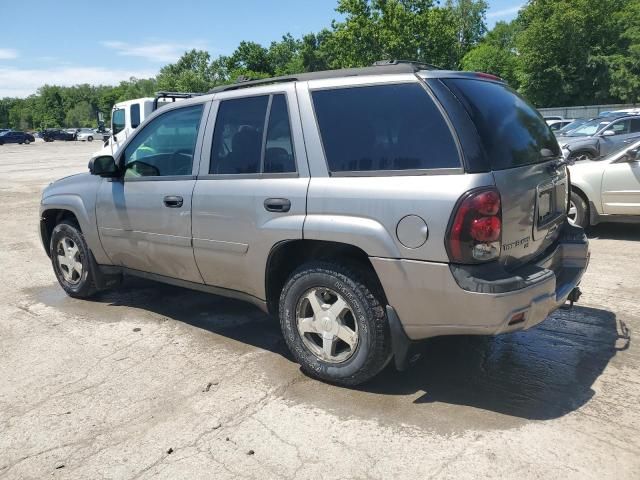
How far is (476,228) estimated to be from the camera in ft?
10.1

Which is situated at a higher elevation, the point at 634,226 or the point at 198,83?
the point at 198,83

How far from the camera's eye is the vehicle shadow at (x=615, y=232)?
8034mm

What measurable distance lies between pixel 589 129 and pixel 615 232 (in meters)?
8.68

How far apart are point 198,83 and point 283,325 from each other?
75.1 metres

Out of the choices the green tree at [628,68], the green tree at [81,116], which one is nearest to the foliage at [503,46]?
the green tree at [628,68]

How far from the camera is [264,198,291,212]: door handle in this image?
148 inches

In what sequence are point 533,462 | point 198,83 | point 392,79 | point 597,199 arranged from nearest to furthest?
point 533,462 → point 392,79 → point 597,199 → point 198,83

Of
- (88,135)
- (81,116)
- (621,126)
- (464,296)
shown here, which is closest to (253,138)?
(464,296)

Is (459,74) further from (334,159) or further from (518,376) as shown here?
(518,376)

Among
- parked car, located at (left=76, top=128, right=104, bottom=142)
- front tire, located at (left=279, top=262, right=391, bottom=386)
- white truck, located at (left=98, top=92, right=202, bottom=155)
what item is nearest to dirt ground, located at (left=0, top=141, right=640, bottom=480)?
front tire, located at (left=279, top=262, right=391, bottom=386)

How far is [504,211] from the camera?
3.18 metres

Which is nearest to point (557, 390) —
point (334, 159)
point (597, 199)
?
point (334, 159)

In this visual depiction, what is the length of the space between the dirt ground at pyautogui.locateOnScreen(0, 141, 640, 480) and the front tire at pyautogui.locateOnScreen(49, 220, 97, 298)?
42 centimetres

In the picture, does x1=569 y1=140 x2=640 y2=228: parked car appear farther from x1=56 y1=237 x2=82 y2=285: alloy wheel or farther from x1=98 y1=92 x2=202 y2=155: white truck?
x1=98 y1=92 x2=202 y2=155: white truck
